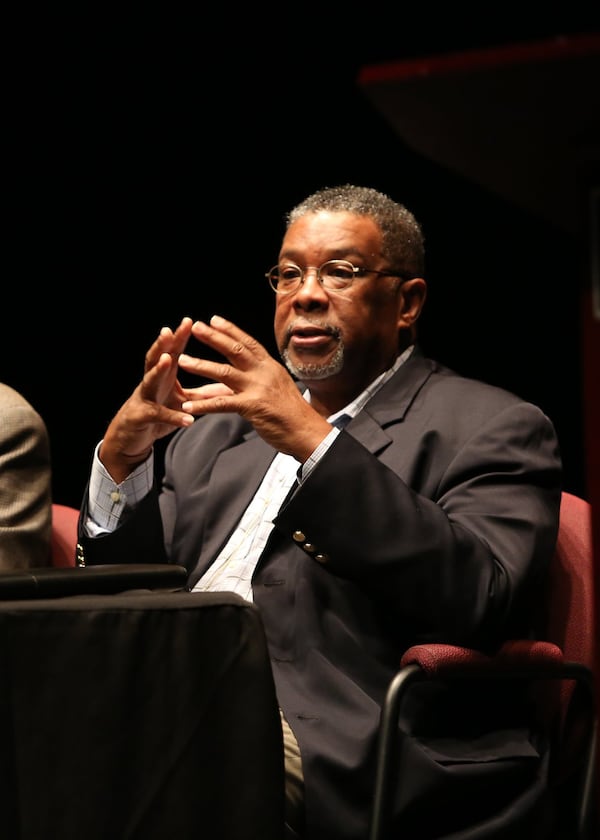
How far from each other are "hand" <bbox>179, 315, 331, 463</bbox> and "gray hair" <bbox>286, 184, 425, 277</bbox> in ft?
1.94

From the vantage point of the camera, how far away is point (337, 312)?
222cm

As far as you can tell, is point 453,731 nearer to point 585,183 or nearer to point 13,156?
point 585,183

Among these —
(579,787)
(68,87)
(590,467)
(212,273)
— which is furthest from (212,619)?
(68,87)

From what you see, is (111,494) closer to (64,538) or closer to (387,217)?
(64,538)

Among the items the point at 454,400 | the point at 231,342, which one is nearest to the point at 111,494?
the point at 231,342

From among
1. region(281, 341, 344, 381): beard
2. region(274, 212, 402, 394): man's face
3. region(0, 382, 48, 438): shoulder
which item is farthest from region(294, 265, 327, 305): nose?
region(0, 382, 48, 438): shoulder

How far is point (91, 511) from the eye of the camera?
2.15m

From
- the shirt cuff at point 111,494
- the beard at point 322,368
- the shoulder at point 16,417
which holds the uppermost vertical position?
the beard at point 322,368

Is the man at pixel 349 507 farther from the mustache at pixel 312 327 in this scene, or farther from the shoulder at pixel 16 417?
the shoulder at pixel 16 417

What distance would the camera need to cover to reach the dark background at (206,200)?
2.74 meters

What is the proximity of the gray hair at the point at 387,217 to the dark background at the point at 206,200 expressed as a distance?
37 centimetres

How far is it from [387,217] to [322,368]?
1.17 feet

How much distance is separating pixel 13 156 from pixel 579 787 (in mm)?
2235

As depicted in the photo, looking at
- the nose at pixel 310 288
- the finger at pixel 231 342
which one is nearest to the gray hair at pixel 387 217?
the nose at pixel 310 288
